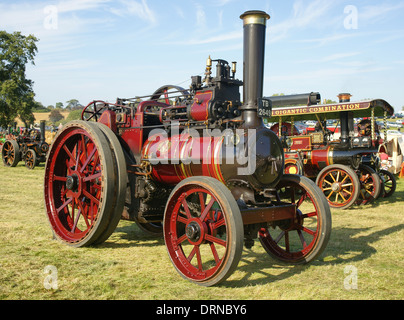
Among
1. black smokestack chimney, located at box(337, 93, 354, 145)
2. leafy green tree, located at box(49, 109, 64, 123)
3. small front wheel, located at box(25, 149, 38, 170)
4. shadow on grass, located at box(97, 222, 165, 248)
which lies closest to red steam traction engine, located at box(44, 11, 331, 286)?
shadow on grass, located at box(97, 222, 165, 248)

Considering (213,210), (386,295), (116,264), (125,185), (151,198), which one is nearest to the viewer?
(386,295)

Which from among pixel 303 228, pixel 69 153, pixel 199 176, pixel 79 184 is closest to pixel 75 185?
pixel 79 184

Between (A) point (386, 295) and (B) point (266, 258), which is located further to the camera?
(B) point (266, 258)

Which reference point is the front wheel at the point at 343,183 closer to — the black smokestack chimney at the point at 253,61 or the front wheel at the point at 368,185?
the front wheel at the point at 368,185

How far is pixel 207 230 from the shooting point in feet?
11.0

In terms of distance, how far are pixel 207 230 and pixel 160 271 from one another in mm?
725

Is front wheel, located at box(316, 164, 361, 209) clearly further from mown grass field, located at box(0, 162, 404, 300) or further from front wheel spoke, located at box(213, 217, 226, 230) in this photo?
front wheel spoke, located at box(213, 217, 226, 230)

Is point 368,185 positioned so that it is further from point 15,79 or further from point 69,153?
point 15,79

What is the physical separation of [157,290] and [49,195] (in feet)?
7.87

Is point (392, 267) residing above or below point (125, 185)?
below

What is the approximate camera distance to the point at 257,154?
371cm
